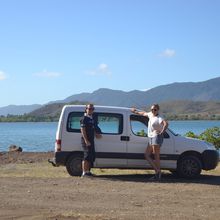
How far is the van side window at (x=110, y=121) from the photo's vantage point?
1468cm

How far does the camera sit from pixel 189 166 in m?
14.7

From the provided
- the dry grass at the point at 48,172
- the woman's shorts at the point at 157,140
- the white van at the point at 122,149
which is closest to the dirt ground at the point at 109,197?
the dry grass at the point at 48,172

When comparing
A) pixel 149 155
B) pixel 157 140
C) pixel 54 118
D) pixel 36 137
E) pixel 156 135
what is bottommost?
pixel 36 137

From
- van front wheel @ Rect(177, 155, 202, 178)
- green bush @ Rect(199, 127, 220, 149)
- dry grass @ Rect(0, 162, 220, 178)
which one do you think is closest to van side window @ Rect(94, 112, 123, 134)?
dry grass @ Rect(0, 162, 220, 178)

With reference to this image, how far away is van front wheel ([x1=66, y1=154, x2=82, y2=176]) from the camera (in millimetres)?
14616

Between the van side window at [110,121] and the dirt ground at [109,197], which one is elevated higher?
the van side window at [110,121]

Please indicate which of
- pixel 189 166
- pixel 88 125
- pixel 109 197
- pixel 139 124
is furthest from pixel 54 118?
pixel 109 197

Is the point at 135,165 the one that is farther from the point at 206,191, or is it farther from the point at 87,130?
the point at 206,191

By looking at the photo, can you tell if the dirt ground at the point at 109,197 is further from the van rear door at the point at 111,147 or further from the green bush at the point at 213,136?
the green bush at the point at 213,136

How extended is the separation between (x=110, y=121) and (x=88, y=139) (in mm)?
988

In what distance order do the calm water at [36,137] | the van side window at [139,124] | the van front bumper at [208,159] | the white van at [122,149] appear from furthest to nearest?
1. the calm water at [36,137]
2. the van side window at [139,124]
3. the van front bumper at [208,159]
4. the white van at [122,149]

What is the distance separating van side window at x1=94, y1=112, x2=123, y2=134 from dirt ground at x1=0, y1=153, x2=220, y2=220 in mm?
1222

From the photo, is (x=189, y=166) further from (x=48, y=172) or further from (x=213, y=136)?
(x=213, y=136)

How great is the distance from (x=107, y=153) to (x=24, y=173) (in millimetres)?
2880
